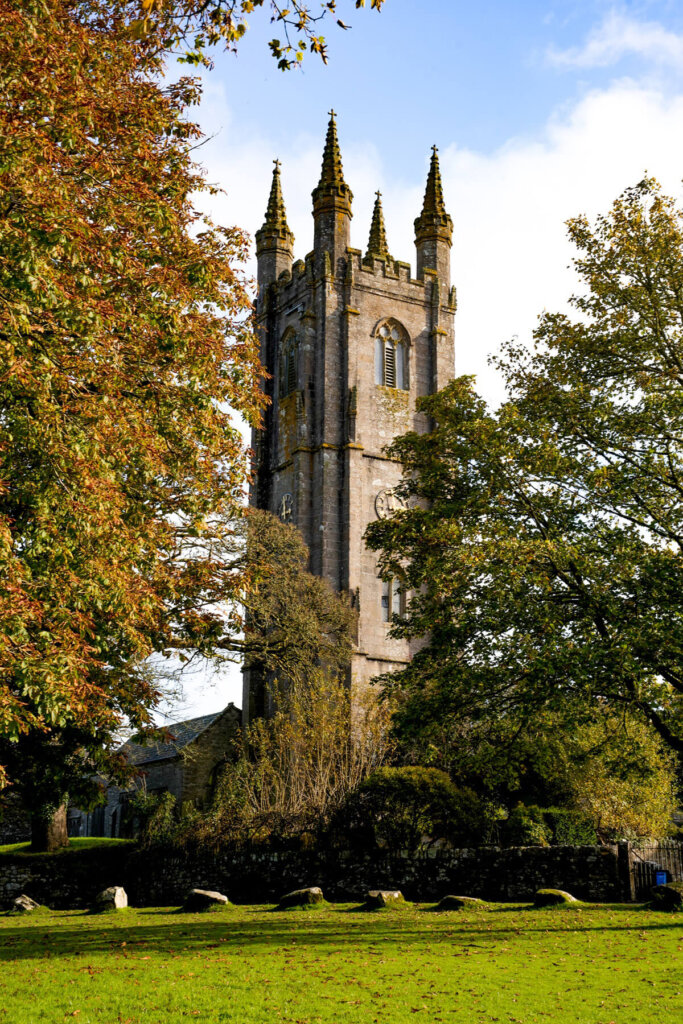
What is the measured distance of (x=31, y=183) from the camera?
10.5 metres

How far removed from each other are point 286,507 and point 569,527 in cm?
3520

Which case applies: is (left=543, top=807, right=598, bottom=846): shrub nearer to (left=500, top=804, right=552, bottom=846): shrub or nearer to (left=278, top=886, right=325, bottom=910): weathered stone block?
(left=500, top=804, right=552, bottom=846): shrub

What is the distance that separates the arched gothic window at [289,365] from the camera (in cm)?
5541

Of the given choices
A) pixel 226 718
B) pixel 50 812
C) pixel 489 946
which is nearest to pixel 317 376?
pixel 226 718

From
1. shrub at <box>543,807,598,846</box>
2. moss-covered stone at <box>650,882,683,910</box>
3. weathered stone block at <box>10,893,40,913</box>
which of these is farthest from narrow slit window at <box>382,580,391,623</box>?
moss-covered stone at <box>650,882,683,910</box>

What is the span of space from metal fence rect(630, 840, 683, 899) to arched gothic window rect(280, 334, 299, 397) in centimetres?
3563

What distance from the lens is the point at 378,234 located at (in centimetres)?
5906

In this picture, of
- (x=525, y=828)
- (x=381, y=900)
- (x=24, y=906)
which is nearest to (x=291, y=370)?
(x=525, y=828)

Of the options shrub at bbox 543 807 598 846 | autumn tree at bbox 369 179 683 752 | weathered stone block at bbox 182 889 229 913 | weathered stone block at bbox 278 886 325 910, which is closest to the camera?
autumn tree at bbox 369 179 683 752

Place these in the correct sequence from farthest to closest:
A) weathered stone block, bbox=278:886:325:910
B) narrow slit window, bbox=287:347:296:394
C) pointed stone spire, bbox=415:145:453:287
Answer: pointed stone spire, bbox=415:145:453:287 < narrow slit window, bbox=287:347:296:394 < weathered stone block, bbox=278:886:325:910

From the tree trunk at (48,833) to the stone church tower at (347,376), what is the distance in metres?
15.4

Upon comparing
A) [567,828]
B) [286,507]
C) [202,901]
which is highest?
[286,507]

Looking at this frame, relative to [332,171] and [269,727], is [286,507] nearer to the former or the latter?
[269,727]

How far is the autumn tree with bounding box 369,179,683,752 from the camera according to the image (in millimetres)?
16281
